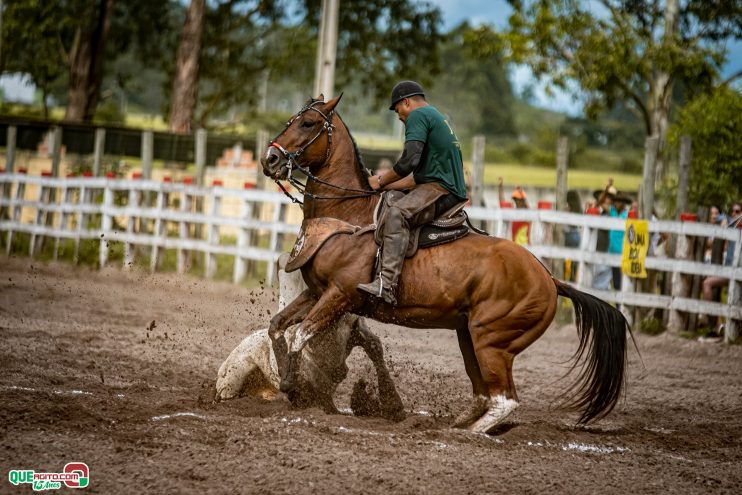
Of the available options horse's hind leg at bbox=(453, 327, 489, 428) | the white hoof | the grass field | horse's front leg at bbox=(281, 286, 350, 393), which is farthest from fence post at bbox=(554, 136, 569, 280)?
the grass field

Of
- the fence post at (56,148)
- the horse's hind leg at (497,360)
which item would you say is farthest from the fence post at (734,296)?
the fence post at (56,148)

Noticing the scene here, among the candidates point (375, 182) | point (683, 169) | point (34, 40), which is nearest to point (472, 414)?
point (375, 182)

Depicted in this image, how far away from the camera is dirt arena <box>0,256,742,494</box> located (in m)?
5.45

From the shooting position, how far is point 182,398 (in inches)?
296

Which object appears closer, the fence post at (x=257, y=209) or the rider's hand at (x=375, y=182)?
the rider's hand at (x=375, y=182)

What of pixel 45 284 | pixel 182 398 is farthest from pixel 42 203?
pixel 182 398

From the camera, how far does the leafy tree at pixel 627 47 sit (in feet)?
74.6

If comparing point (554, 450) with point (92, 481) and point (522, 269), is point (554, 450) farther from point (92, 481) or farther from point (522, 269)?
point (92, 481)

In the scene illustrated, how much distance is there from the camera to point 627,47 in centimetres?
2278

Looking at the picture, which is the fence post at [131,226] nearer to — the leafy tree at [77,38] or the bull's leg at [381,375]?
the bull's leg at [381,375]

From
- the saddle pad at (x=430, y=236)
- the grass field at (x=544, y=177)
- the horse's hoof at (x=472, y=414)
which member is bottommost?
the horse's hoof at (x=472, y=414)

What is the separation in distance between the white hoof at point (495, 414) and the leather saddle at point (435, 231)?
1267 mm

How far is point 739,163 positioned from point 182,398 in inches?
468

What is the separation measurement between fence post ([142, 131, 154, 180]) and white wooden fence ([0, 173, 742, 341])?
1.44 ft
